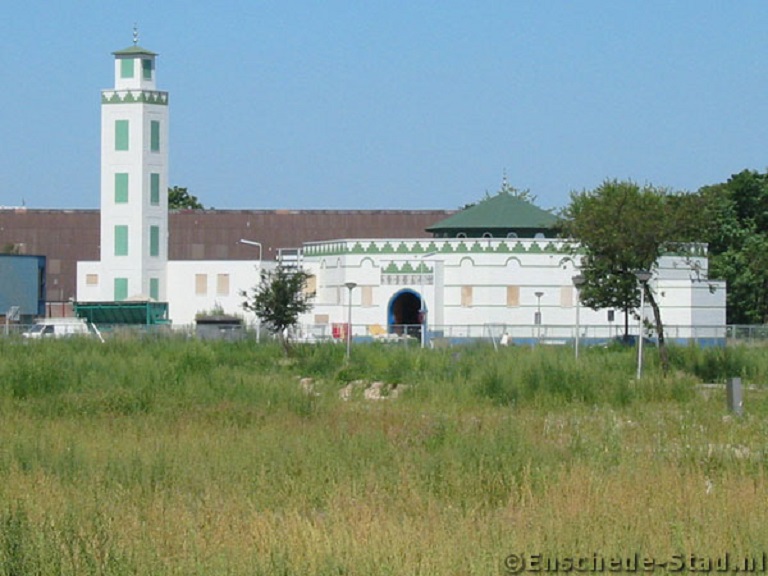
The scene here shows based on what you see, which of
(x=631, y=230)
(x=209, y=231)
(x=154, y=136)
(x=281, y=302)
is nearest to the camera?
(x=631, y=230)

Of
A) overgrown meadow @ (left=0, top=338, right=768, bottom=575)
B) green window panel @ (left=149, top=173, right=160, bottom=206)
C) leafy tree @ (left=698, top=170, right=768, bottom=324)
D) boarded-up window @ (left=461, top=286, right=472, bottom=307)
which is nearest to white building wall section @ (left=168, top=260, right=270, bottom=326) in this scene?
green window panel @ (left=149, top=173, right=160, bottom=206)

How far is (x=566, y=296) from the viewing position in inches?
2469

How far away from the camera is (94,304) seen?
67000 mm

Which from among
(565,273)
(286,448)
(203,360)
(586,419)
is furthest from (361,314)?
(286,448)

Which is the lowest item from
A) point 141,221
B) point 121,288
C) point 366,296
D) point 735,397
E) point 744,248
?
point 735,397

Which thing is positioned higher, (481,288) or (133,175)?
(133,175)

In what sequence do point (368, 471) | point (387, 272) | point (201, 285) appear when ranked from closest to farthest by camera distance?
point (368, 471)
point (387, 272)
point (201, 285)

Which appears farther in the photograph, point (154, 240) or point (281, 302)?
point (154, 240)

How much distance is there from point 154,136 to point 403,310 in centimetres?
1443

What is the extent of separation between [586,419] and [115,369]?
12627 millimetres

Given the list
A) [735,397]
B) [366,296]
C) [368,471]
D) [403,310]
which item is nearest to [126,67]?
[366,296]

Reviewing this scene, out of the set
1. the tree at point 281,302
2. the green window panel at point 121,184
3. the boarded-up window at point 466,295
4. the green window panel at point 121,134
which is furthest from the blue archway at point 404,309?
the green window panel at point 121,134

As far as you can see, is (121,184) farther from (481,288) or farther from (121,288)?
(481,288)

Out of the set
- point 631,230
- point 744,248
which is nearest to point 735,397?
point 631,230
